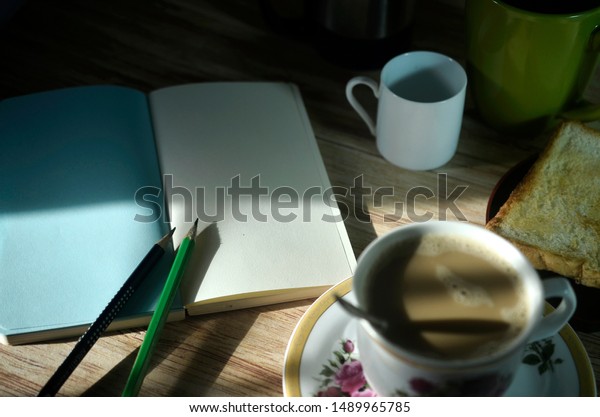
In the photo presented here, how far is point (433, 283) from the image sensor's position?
0.62m

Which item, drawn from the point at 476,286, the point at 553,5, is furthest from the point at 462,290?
the point at 553,5

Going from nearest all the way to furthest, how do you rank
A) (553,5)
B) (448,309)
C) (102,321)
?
1. (448,309)
2. (102,321)
3. (553,5)

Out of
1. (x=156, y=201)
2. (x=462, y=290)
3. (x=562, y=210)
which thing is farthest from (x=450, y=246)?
(x=156, y=201)

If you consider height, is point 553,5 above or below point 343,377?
above

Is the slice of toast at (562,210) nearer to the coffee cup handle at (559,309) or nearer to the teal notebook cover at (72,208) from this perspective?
the coffee cup handle at (559,309)

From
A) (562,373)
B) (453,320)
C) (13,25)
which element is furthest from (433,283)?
(13,25)

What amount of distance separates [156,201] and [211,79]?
0.27m

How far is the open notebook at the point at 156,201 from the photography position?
0.76 metres

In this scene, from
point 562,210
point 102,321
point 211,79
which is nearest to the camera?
point 102,321

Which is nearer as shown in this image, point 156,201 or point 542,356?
point 542,356

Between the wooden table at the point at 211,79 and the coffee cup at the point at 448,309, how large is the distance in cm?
17

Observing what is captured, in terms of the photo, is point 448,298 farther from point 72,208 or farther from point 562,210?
point 72,208

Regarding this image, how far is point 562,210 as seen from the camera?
82cm

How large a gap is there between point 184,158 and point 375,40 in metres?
0.31
